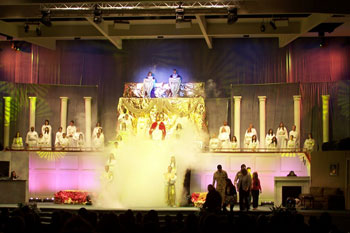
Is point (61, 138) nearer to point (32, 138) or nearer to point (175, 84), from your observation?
point (32, 138)

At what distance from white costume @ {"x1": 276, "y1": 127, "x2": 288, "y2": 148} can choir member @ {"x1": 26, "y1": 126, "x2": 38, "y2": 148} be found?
10343 millimetres

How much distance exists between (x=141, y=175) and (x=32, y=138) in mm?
7082

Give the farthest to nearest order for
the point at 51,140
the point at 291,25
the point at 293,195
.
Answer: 1. the point at 51,140
2. the point at 291,25
3. the point at 293,195

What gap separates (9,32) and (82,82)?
4.40 m

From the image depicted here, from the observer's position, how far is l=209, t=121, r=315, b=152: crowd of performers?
22484mm

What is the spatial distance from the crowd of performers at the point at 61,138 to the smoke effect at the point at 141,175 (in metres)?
4.25

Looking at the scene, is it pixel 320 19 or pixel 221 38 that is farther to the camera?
pixel 221 38

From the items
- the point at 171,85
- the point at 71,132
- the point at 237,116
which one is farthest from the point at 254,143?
the point at 71,132

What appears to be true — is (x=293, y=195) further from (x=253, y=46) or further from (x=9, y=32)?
(x=9, y=32)

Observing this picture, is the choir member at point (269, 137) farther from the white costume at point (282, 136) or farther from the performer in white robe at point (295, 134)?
the performer in white robe at point (295, 134)

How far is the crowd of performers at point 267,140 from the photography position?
885 inches

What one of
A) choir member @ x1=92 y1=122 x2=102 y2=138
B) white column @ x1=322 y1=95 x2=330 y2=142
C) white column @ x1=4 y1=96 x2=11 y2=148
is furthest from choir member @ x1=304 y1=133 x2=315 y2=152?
white column @ x1=4 y1=96 x2=11 y2=148

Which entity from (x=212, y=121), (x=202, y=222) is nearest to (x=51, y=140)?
(x=212, y=121)

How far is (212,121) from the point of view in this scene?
25.1m
